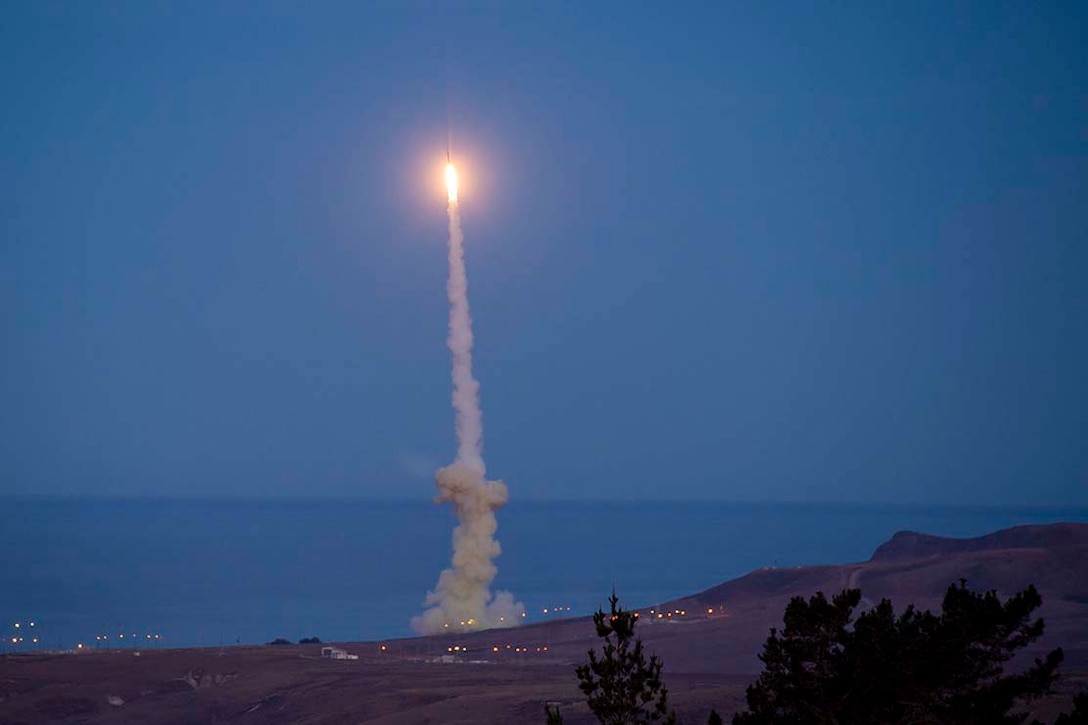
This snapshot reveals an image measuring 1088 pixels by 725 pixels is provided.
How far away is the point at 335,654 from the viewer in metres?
74.4

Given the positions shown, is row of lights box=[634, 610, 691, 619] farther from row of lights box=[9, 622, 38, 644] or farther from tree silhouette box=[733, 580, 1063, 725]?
tree silhouette box=[733, 580, 1063, 725]

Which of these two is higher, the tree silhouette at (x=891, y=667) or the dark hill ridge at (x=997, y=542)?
the dark hill ridge at (x=997, y=542)

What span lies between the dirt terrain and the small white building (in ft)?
2.28

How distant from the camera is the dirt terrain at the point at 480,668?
5652 centimetres

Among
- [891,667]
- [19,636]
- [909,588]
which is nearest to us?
[891,667]

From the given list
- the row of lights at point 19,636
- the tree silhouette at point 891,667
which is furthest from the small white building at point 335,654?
the tree silhouette at point 891,667

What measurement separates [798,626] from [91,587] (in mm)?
138925

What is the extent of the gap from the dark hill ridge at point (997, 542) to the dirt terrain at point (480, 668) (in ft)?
16.8

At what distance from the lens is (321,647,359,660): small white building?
7319cm

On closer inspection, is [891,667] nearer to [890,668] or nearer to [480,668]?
[890,668]

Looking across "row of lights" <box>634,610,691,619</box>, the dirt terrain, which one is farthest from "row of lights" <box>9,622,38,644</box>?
"row of lights" <box>634,610,691,619</box>

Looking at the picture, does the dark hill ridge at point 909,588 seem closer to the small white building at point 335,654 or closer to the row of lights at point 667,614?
the row of lights at point 667,614

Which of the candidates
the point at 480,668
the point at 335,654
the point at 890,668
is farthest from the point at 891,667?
the point at 335,654

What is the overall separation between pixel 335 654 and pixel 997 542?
51.5m
